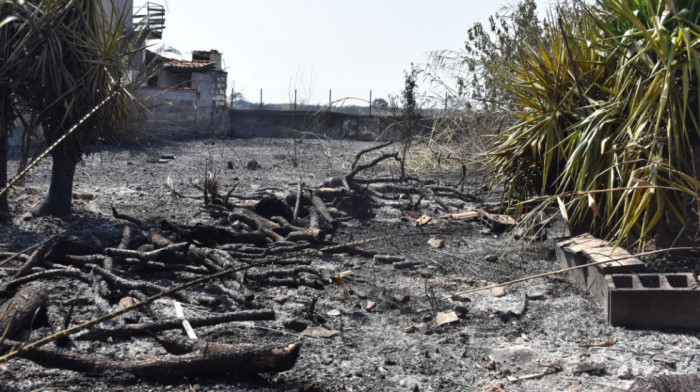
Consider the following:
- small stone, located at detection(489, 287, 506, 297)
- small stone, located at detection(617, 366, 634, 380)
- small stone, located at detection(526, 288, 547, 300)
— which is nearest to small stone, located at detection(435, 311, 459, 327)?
small stone, located at detection(489, 287, 506, 297)

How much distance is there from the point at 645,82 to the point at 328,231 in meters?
3.49

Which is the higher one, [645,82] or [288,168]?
[645,82]

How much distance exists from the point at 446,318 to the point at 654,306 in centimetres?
128

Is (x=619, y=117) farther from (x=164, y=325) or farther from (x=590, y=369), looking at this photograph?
(x=164, y=325)

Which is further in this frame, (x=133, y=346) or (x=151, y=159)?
(x=151, y=159)

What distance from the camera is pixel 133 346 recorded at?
340 cm

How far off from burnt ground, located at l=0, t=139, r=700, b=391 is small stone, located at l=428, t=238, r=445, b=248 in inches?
2.6

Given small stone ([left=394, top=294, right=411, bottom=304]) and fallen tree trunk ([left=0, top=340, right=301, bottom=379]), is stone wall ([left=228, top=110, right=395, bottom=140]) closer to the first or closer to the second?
small stone ([left=394, top=294, right=411, bottom=304])

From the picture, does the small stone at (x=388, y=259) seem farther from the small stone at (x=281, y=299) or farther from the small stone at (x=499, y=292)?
the small stone at (x=281, y=299)

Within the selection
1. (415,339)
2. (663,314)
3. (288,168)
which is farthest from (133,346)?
(288,168)

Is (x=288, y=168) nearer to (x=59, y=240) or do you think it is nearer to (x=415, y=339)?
(x=59, y=240)

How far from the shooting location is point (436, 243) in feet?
20.7

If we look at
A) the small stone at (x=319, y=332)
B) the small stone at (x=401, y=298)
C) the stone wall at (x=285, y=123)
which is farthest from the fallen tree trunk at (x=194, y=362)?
the stone wall at (x=285, y=123)

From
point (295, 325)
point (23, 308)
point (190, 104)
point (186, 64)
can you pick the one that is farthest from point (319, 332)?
point (186, 64)
